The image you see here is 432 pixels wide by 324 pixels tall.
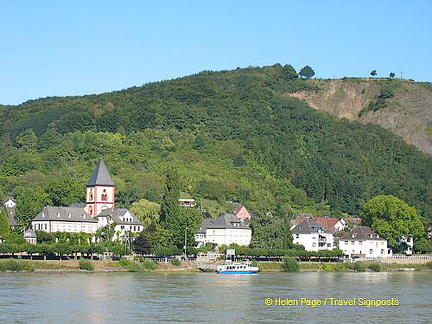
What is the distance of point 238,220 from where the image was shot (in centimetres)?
12681

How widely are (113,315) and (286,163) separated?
134 meters

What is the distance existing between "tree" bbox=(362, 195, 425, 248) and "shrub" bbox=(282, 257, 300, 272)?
96.9 ft

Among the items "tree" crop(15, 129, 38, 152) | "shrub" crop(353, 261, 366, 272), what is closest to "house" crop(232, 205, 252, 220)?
"shrub" crop(353, 261, 366, 272)

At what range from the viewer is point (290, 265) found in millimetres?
106062

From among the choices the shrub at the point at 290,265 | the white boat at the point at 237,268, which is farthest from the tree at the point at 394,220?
the white boat at the point at 237,268

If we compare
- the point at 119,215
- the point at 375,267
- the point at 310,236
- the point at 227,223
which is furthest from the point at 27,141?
the point at 375,267

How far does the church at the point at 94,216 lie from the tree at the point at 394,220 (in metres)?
35.6

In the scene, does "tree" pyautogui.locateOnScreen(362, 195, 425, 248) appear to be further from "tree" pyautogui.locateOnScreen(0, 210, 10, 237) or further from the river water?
"tree" pyautogui.locateOnScreen(0, 210, 10, 237)

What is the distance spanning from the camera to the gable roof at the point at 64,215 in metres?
114

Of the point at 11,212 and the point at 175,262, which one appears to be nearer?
the point at 175,262

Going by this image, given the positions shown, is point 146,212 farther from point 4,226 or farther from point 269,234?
point 4,226

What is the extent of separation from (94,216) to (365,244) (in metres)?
37.7

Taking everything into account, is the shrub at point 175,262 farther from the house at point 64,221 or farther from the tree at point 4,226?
the tree at point 4,226

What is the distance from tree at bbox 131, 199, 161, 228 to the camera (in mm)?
121613
